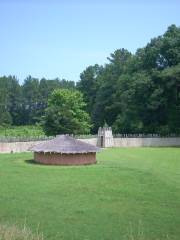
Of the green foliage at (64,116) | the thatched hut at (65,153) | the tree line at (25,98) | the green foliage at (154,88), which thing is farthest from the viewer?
the tree line at (25,98)

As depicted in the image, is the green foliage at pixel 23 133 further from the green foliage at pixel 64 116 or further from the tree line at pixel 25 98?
the tree line at pixel 25 98

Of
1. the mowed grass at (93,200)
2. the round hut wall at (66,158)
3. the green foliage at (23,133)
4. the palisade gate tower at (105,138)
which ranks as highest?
the green foliage at (23,133)

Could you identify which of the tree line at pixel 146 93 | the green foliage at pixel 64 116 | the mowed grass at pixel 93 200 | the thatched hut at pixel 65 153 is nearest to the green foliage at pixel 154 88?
the tree line at pixel 146 93

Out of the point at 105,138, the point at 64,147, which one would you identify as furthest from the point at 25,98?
the point at 64,147

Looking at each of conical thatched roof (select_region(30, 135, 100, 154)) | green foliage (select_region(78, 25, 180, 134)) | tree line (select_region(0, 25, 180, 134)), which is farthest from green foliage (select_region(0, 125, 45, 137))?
conical thatched roof (select_region(30, 135, 100, 154))

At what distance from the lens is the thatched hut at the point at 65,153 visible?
32.3 metres

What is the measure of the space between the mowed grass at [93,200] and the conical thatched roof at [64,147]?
5.04 ft

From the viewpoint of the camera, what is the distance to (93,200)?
66.6 ft

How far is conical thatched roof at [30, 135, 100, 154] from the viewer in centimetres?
3234

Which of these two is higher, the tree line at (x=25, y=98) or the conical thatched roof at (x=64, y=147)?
the tree line at (x=25, y=98)

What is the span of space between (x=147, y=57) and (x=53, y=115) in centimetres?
1300

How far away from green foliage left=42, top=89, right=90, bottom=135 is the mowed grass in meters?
26.7

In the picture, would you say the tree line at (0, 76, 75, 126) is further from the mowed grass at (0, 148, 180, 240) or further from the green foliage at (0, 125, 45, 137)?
the mowed grass at (0, 148, 180, 240)

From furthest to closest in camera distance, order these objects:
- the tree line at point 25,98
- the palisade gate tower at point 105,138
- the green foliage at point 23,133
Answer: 1. the tree line at point 25,98
2. the green foliage at point 23,133
3. the palisade gate tower at point 105,138
